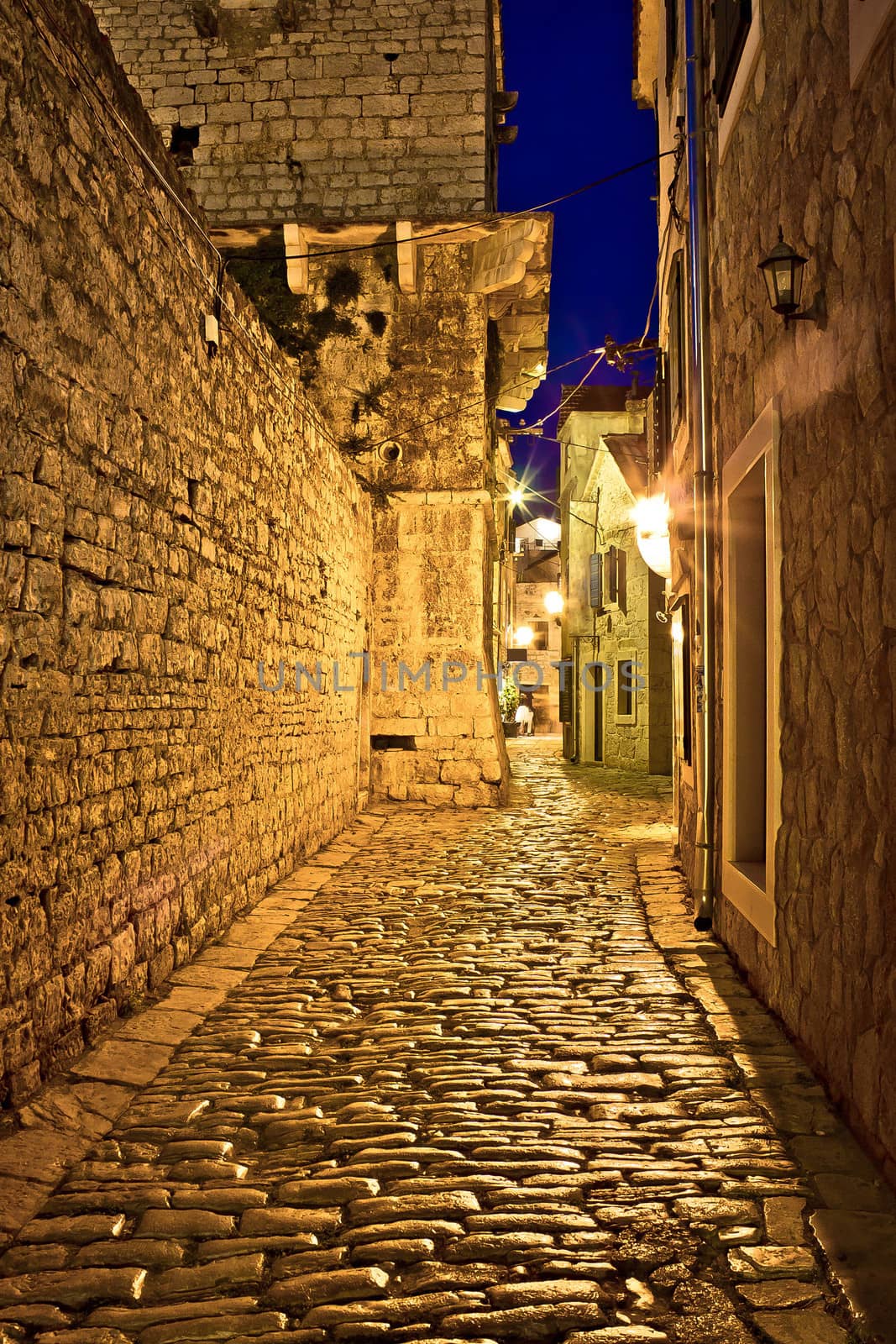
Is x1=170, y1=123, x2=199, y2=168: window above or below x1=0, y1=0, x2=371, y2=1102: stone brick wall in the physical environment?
above

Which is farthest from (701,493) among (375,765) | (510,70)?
(510,70)

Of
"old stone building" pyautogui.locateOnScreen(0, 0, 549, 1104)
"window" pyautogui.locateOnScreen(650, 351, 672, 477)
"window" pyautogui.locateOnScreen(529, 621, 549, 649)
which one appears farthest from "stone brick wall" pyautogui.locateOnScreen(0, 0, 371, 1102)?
"window" pyautogui.locateOnScreen(529, 621, 549, 649)

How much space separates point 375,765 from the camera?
12.7 m

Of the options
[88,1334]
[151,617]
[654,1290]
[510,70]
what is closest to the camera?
[88,1334]

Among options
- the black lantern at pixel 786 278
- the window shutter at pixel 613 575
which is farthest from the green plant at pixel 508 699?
the black lantern at pixel 786 278

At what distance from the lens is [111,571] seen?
4.19 metres

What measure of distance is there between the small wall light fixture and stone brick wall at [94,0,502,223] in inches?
385

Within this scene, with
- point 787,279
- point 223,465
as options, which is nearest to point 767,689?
point 787,279

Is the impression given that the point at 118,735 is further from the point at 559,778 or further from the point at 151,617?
the point at 559,778

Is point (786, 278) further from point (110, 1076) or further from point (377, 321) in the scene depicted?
point (377, 321)

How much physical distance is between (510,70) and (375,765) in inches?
2646

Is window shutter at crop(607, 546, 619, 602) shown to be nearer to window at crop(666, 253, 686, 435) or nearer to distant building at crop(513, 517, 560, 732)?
window at crop(666, 253, 686, 435)

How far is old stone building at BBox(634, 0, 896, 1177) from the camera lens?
2.87 meters

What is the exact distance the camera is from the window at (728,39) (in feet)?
15.8
